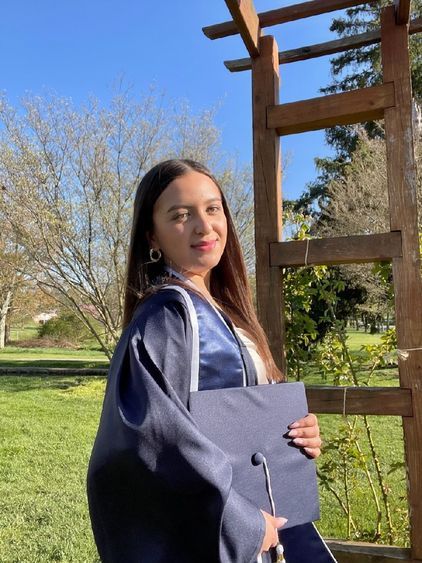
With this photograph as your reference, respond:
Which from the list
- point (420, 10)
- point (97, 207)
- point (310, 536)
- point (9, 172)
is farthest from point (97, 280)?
point (420, 10)

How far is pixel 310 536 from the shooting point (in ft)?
3.80

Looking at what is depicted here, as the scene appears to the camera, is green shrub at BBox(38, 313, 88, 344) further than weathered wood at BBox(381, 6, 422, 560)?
Yes

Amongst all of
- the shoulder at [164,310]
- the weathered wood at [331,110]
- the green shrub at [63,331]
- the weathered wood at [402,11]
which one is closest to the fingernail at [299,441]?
the shoulder at [164,310]

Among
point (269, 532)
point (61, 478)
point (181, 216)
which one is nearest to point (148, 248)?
point (181, 216)

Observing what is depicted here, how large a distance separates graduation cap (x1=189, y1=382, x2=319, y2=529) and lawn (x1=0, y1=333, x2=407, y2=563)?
4.26 feet

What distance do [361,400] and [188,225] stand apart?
3.69ft

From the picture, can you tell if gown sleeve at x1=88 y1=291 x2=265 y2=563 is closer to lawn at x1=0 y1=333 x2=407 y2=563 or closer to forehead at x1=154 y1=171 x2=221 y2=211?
forehead at x1=154 y1=171 x2=221 y2=211

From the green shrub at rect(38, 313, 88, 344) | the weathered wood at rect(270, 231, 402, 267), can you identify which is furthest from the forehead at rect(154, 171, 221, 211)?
the green shrub at rect(38, 313, 88, 344)

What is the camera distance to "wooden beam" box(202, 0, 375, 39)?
7.22ft

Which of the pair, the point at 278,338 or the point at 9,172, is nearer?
the point at 278,338

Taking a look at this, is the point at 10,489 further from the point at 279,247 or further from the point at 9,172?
the point at 9,172

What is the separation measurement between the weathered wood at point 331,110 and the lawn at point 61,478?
1417 mm

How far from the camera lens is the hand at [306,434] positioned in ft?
3.63

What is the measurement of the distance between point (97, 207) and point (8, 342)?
19.9 m
